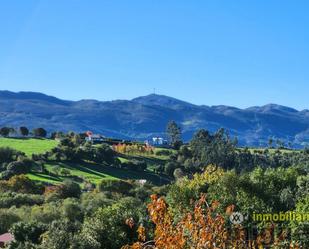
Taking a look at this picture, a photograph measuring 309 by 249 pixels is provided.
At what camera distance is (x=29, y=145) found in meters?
161

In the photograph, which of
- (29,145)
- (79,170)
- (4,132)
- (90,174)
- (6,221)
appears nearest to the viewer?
(6,221)

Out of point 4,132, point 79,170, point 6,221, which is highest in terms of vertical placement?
point 4,132

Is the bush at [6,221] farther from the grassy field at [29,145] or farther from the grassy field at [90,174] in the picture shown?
the grassy field at [29,145]

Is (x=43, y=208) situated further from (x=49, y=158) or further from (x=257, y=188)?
(x=49, y=158)

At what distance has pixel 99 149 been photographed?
152m

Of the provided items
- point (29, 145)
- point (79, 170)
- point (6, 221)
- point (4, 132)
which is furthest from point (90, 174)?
point (4, 132)

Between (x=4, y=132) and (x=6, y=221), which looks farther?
(x=4, y=132)

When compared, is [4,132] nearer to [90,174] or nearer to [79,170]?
[79,170]

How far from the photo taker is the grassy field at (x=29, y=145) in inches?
5896

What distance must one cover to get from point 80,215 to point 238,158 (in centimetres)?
10141

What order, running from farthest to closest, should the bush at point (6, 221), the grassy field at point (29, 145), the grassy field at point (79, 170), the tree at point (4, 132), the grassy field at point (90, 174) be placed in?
the tree at point (4, 132), the grassy field at point (29, 145), the grassy field at point (79, 170), the grassy field at point (90, 174), the bush at point (6, 221)

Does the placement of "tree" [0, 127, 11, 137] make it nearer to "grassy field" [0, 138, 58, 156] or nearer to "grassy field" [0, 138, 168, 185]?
"grassy field" [0, 138, 58, 156]

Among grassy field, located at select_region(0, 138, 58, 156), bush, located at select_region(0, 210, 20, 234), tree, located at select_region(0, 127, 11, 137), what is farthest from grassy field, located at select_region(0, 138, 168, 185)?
bush, located at select_region(0, 210, 20, 234)

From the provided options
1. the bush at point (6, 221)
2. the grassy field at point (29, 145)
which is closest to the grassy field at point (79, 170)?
the grassy field at point (29, 145)
